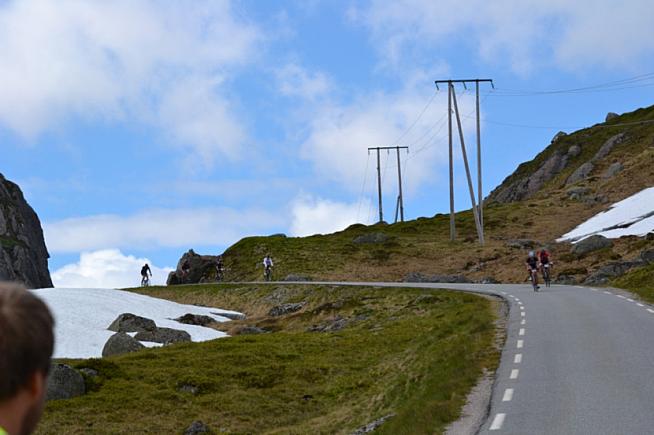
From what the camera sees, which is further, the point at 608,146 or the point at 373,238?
the point at 608,146

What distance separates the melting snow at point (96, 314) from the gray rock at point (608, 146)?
96.3m

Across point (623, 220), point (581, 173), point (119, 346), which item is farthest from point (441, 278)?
point (581, 173)

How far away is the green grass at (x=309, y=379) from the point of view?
71.3 ft

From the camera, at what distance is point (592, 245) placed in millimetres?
64938

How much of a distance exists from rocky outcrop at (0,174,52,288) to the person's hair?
7480 cm

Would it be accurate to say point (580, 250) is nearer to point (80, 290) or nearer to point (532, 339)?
point (80, 290)

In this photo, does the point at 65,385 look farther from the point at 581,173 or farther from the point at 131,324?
the point at 581,173

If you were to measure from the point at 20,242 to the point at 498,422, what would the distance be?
245 feet

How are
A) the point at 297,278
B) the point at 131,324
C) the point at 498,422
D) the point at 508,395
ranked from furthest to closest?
the point at 297,278 → the point at 131,324 → the point at 508,395 → the point at 498,422

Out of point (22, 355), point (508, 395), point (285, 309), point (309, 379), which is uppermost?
point (285, 309)

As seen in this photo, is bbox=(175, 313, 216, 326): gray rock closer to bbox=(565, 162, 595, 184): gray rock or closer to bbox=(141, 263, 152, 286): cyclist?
bbox=(141, 263, 152, 286): cyclist

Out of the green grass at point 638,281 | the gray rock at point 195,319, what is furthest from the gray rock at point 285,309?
the green grass at point 638,281

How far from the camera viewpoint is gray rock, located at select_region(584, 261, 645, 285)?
154ft

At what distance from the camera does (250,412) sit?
2650 centimetres
